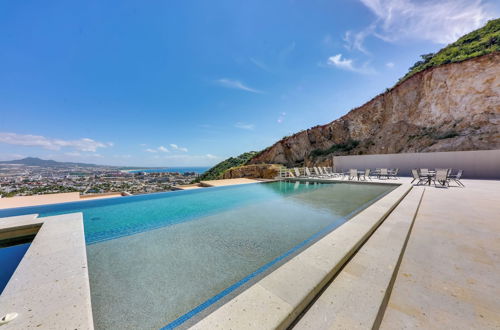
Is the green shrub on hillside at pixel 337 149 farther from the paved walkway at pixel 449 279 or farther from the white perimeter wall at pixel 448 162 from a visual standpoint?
the paved walkway at pixel 449 279

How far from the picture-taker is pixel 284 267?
1734mm

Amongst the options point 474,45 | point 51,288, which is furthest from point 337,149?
point 51,288

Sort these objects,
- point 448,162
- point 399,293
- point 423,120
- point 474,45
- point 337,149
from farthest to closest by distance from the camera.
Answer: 1. point 337,149
2. point 423,120
3. point 474,45
4. point 448,162
5. point 399,293

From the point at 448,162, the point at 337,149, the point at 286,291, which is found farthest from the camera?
the point at 337,149

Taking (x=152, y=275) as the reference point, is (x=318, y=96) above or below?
above

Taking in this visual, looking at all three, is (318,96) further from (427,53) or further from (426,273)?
(427,53)

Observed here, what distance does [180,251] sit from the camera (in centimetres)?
271

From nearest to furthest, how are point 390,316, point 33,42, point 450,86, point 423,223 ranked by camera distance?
point 390,316, point 423,223, point 33,42, point 450,86

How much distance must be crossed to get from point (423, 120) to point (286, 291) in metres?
22.1

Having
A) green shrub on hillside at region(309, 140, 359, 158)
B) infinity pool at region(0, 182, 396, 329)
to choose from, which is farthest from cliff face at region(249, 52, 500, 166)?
infinity pool at region(0, 182, 396, 329)

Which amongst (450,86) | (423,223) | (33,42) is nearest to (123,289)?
(423,223)

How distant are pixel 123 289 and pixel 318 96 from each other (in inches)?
682

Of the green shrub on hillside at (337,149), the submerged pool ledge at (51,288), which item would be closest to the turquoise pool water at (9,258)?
the submerged pool ledge at (51,288)

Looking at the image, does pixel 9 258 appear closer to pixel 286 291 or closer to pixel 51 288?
pixel 51 288
